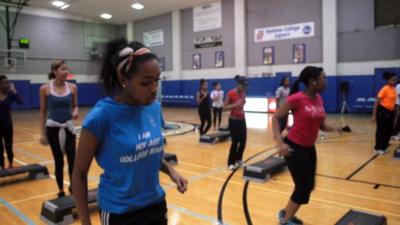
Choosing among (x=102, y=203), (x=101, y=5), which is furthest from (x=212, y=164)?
(x=101, y=5)

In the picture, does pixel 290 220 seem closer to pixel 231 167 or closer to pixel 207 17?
pixel 231 167

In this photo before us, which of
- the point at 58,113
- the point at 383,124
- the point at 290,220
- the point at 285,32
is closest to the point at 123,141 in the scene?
the point at 290,220

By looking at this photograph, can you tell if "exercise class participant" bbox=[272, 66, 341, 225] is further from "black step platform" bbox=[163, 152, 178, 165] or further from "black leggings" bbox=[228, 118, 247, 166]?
"black step platform" bbox=[163, 152, 178, 165]

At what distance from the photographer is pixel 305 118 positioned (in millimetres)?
3576

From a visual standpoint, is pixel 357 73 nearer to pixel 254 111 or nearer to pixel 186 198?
pixel 254 111

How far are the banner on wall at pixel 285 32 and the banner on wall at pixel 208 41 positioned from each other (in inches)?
99.8

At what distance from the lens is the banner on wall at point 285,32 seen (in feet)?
54.6

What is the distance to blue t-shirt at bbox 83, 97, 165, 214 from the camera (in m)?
1.57

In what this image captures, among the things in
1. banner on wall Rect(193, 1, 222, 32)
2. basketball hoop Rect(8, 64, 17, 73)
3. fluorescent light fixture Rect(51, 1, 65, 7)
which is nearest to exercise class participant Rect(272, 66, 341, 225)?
→ banner on wall Rect(193, 1, 222, 32)

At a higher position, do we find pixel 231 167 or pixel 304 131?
pixel 304 131

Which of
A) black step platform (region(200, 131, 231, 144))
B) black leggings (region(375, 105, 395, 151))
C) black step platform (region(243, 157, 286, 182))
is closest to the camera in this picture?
black step platform (region(243, 157, 286, 182))

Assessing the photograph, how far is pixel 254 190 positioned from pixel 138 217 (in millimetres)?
3976

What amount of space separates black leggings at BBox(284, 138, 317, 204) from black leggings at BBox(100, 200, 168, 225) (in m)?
2.14

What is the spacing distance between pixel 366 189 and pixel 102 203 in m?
4.80
